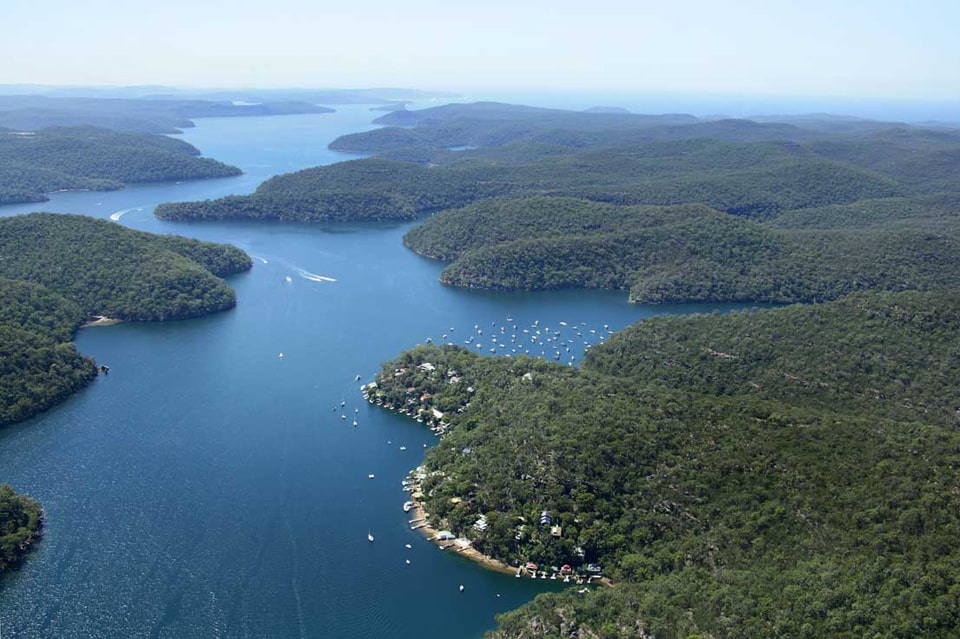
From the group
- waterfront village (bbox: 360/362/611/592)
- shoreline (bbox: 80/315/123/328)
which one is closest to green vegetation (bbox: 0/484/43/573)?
waterfront village (bbox: 360/362/611/592)

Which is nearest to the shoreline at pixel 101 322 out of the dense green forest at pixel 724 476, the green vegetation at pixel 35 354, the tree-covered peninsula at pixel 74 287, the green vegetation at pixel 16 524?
the tree-covered peninsula at pixel 74 287

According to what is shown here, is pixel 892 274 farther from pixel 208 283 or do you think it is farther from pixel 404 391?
pixel 208 283

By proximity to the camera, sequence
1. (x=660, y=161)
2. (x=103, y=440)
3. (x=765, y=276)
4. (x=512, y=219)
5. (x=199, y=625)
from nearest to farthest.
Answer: (x=199, y=625) < (x=103, y=440) < (x=765, y=276) < (x=512, y=219) < (x=660, y=161)

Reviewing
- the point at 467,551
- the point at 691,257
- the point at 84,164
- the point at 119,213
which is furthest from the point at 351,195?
the point at 467,551

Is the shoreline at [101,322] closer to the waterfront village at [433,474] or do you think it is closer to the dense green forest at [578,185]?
the waterfront village at [433,474]

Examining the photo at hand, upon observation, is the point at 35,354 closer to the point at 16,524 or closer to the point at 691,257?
the point at 16,524

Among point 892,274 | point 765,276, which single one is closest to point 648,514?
point 765,276

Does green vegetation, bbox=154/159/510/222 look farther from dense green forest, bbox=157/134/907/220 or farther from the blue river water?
the blue river water
